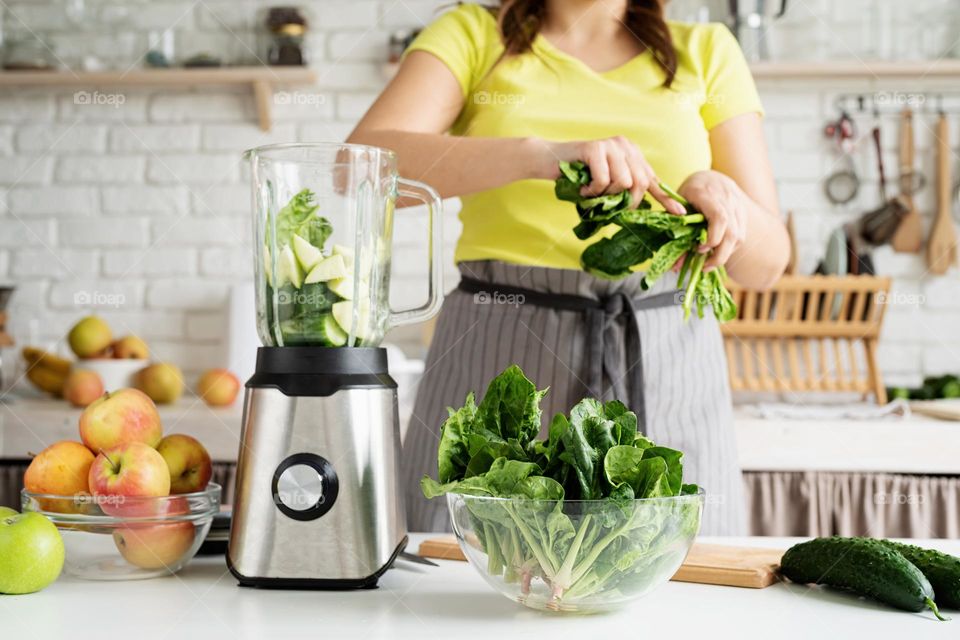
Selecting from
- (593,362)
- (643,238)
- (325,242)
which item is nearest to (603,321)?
(593,362)

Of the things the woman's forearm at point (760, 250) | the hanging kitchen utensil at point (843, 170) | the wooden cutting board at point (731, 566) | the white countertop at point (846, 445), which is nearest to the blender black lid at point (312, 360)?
the wooden cutting board at point (731, 566)

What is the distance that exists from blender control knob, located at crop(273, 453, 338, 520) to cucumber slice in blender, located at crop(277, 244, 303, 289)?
14 centimetres

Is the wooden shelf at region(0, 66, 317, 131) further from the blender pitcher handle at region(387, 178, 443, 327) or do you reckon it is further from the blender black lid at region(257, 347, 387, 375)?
the blender black lid at region(257, 347, 387, 375)

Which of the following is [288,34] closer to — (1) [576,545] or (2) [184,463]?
(2) [184,463]

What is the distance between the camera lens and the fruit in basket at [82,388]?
220 centimetres

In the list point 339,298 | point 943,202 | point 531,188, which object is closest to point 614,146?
point 531,188

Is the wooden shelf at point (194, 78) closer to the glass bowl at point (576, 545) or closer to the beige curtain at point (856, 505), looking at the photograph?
the beige curtain at point (856, 505)

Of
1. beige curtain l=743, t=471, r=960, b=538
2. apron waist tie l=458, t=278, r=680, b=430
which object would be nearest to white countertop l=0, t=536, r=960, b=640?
apron waist tie l=458, t=278, r=680, b=430

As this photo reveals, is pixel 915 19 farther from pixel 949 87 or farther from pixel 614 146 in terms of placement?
pixel 614 146

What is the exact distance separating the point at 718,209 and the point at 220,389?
1.49 metres

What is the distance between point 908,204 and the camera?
2.46 meters

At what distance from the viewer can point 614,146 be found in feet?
3.29

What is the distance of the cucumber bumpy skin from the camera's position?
2.22 ft

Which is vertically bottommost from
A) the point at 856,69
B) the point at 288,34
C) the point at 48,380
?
the point at 48,380
